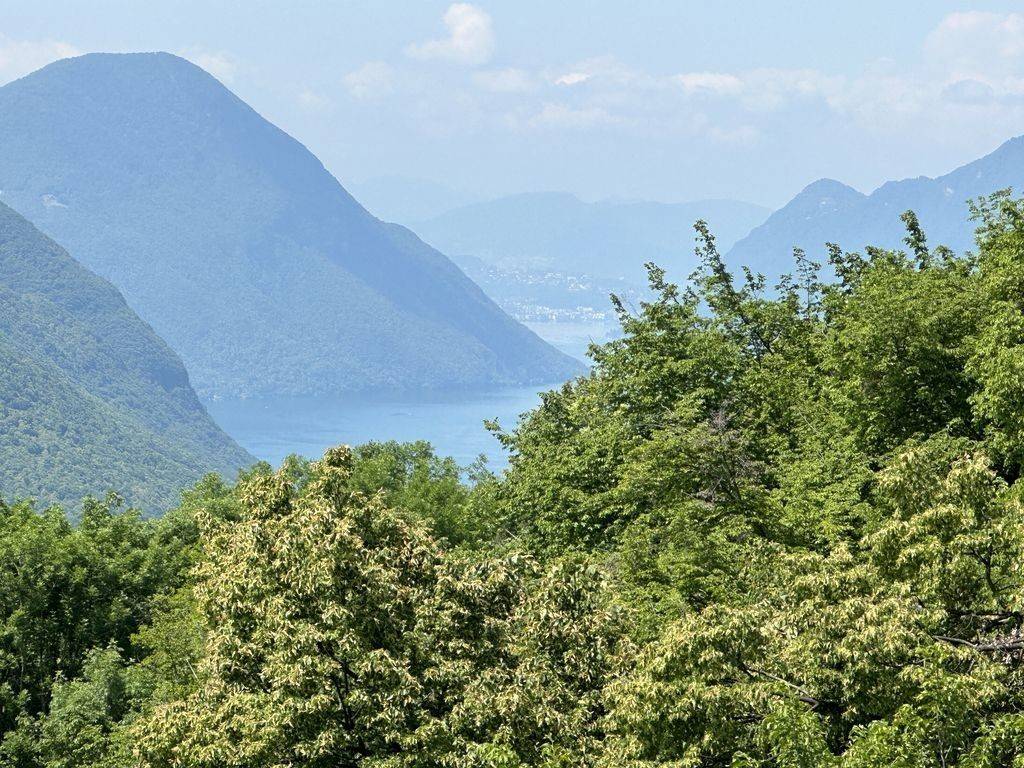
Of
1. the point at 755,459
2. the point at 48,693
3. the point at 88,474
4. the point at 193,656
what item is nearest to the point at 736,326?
the point at 755,459

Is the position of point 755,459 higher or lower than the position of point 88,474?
lower

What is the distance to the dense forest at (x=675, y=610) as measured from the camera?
538 inches

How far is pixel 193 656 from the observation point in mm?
29766

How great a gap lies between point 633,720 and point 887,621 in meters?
3.41

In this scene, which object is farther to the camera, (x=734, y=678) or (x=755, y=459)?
(x=755, y=459)

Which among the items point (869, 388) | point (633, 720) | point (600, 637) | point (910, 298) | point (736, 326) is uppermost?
point (736, 326)

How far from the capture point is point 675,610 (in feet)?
72.1

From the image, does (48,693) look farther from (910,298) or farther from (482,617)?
(910,298)

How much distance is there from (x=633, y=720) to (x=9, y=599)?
99.6 feet

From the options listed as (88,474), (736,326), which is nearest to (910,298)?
(736,326)

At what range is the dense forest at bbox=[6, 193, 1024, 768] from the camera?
13.7m

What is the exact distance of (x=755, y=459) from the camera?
32781 millimetres

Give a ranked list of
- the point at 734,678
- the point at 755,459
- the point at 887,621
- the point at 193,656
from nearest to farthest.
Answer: the point at 887,621 → the point at 734,678 → the point at 193,656 → the point at 755,459

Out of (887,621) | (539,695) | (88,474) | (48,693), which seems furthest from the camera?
(88,474)
